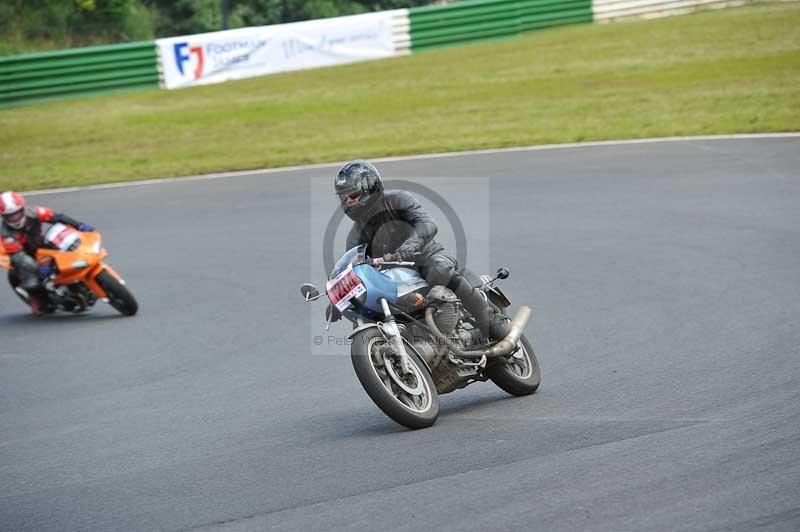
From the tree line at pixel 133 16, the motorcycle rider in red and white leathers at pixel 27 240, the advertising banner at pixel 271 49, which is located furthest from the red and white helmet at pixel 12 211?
the tree line at pixel 133 16

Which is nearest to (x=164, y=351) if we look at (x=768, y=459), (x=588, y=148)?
(x=768, y=459)

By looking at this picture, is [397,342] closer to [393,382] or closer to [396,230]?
[393,382]

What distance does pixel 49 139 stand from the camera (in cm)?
2673

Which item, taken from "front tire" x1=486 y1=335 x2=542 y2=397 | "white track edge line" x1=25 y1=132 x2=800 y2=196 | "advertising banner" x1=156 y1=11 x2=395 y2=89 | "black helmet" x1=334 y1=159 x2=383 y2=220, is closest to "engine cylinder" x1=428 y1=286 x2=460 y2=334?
"front tire" x1=486 y1=335 x2=542 y2=397

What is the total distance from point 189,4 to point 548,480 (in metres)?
46.2

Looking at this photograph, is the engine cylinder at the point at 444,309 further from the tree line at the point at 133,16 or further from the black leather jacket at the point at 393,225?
the tree line at the point at 133,16

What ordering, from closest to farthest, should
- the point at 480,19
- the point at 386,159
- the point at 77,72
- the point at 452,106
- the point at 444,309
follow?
the point at 444,309
the point at 386,159
the point at 452,106
the point at 77,72
the point at 480,19

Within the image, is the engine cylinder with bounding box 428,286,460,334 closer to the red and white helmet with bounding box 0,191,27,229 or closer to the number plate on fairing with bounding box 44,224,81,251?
the number plate on fairing with bounding box 44,224,81,251

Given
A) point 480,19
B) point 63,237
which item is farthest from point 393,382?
point 480,19

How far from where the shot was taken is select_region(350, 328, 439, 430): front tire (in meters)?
6.54

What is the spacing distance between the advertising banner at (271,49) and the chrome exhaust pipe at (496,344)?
84.6 feet

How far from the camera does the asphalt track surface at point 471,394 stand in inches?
212

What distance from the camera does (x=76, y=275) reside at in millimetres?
12312

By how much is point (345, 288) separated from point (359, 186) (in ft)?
2.12
